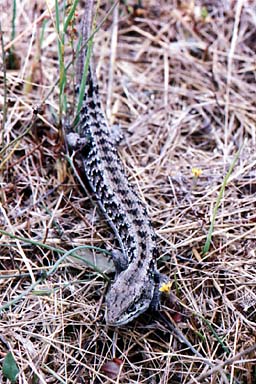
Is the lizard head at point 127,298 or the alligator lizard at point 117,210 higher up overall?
the alligator lizard at point 117,210

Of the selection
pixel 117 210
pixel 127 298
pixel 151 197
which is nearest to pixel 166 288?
pixel 127 298

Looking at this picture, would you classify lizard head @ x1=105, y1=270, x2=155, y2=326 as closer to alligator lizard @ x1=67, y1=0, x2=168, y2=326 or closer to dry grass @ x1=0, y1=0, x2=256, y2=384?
alligator lizard @ x1=67, y1=0, x2=168, y2=326

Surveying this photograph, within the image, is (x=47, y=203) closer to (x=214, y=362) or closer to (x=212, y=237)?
(x=212, y=237)

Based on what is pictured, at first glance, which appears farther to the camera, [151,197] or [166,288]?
[151,197]

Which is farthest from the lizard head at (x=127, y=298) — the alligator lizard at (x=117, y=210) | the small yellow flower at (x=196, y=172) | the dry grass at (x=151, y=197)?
the small yellow flower at (x=196, y=172)

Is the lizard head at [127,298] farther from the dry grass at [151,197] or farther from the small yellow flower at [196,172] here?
the small yellow flower at [196,172]

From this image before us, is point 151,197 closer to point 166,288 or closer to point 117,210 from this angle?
point 117,210
